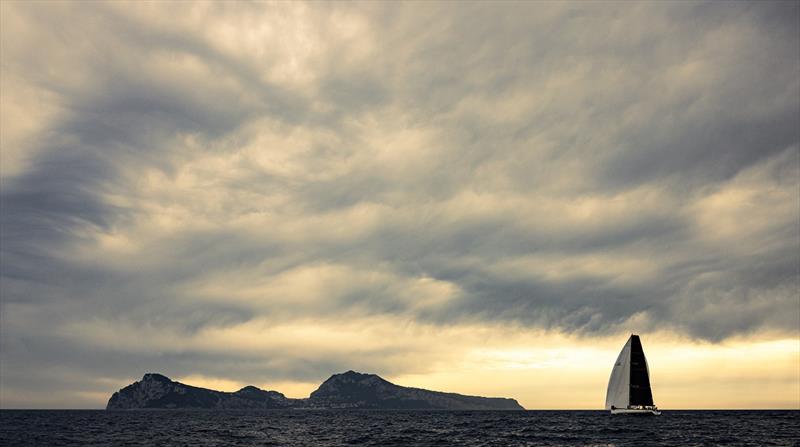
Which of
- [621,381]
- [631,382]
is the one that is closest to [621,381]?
[621,381]

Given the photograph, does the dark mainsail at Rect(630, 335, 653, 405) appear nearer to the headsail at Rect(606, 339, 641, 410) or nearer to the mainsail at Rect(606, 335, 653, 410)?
the mainsail at Rect(606, 335, 653, 410)

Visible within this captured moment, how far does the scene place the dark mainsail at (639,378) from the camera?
150 meters

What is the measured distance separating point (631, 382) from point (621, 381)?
7.91 feet

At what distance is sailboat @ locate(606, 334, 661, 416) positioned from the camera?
149750 mm

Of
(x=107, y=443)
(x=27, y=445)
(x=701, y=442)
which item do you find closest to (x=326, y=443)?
(x=107, y=443)

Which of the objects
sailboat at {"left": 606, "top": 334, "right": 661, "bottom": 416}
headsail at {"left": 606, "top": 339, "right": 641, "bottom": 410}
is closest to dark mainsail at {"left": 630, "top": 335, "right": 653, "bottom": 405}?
sailboat at {"left": 606, "top": 334, "right": 661, "bottom": 416}

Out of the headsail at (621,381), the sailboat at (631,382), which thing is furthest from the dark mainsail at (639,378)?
the headsail at (621,381)

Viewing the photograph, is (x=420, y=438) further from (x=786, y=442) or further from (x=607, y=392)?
(x=607, y=392)

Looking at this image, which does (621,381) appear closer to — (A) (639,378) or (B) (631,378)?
(B) (631,378)

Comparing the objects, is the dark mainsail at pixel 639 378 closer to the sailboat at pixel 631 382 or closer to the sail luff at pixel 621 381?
the sailboat at pixel 631 382

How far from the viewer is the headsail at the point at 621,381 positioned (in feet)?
493

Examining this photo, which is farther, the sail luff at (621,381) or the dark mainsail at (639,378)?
the sail luff at (621,381)

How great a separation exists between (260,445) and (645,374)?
10599 centimetres

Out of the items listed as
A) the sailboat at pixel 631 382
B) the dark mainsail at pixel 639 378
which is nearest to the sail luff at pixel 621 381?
the sailboat at pixel 631 382
